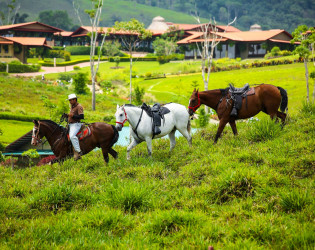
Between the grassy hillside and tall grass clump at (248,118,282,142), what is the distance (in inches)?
1.4

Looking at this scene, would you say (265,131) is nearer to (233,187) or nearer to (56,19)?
(233,187)

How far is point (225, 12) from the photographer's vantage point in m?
194

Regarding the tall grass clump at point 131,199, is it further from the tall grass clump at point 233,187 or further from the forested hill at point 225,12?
the forested hill at point 225,12

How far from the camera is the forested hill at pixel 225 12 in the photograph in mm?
164000

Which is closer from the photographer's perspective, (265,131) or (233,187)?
(233,187)

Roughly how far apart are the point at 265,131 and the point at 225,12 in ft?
638

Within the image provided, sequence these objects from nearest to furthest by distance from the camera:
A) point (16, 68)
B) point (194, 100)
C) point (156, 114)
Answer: point (156, 114) < point (194, 100) < point (16, 68)

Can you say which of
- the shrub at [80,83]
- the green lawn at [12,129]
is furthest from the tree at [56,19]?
the green lawn at [12,129]

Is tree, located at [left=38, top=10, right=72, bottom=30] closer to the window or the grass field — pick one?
the window

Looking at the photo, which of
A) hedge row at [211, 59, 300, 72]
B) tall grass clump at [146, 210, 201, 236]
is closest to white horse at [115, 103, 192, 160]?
tall grass clump at [146, 210, 201, 236]

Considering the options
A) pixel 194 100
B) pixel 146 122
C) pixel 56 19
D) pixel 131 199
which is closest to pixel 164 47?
pixel 56 19

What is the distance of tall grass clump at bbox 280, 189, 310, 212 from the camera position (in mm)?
7062

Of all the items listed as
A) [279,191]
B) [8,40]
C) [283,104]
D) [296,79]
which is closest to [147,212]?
[279,191]

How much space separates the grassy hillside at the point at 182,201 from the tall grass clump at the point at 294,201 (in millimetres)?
19
